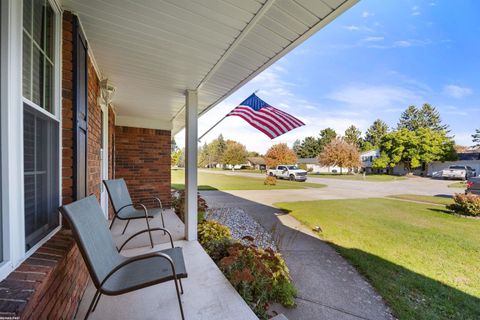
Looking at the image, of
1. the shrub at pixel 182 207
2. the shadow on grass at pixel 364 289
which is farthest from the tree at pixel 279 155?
the shadow on grass at pixel 364 289

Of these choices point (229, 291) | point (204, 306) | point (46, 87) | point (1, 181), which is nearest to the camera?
point (1, 181)

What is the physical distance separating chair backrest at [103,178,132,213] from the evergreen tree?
5830 cm

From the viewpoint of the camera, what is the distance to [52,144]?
175 centimetres

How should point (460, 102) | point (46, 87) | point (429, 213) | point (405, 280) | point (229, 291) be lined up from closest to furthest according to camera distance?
1. point (46, 87)
2. point (229, 291)
3. point (405, 280)
4. point (429, 213)
5. point (460, 102)

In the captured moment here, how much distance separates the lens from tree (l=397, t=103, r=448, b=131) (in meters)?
46.3

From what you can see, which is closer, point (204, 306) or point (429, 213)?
point (204, 306)

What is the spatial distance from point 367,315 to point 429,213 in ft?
22.9

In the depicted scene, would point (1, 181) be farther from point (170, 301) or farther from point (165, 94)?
point (165, 94)

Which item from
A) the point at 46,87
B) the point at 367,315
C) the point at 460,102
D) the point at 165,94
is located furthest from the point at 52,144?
the point at 460,102

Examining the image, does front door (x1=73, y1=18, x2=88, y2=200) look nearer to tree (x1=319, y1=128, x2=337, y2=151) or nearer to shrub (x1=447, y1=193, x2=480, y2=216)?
shrub (x1=447, y1=193, x2=480, y2=216)

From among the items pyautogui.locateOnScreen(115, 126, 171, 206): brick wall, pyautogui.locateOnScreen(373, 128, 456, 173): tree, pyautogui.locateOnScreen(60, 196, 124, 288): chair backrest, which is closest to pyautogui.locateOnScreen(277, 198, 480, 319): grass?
pyautogui.locateOnScreen(60, 196, 124, 288): chair backrest

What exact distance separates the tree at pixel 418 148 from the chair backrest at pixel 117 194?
34.8 metres

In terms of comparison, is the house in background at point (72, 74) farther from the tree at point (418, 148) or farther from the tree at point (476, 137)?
the tree at point (476, 137)

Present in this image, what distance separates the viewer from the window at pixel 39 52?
1351 mm
